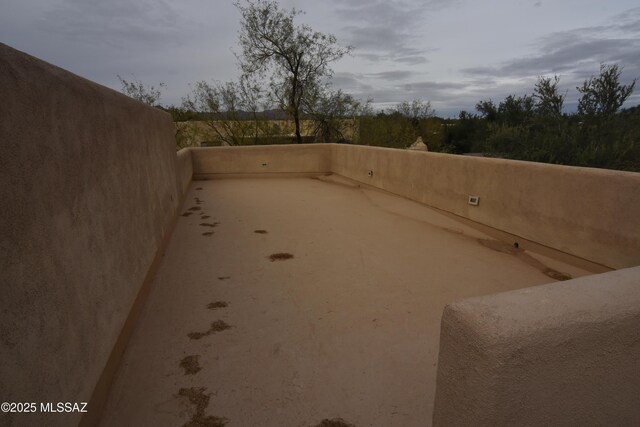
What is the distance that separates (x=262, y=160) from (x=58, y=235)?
8.75 metres

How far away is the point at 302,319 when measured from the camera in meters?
2.76

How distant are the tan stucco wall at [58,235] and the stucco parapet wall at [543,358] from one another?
1.38m

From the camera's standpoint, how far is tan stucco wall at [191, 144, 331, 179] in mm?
9953

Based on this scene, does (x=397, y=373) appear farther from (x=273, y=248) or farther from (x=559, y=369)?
(x=273, y=248)

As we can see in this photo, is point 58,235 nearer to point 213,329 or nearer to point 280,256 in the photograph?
point 213,329

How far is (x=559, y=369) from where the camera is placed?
1.07m

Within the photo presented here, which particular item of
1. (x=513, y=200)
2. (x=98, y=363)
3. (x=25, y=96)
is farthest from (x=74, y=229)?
(x=513, y=200)

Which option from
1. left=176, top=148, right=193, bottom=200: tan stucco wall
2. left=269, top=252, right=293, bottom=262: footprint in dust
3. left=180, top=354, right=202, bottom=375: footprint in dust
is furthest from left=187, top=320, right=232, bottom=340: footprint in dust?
left=176, top=148, right=193, bottom=200: tan stucco wall

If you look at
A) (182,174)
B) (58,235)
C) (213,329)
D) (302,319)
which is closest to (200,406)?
(213,329)

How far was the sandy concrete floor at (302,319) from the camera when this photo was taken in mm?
1930

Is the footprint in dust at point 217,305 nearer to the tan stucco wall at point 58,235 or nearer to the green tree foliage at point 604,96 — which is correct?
the tan stucco wall at point 58,235

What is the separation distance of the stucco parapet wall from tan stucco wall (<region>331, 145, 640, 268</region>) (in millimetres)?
2365

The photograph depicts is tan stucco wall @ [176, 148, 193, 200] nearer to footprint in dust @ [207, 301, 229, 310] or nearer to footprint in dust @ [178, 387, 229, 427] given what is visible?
footprint in dust @ [207, 301, 229, 310]

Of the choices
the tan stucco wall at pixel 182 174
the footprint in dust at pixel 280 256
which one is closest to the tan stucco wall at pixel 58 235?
the footprint in dust at pixel 280 256
